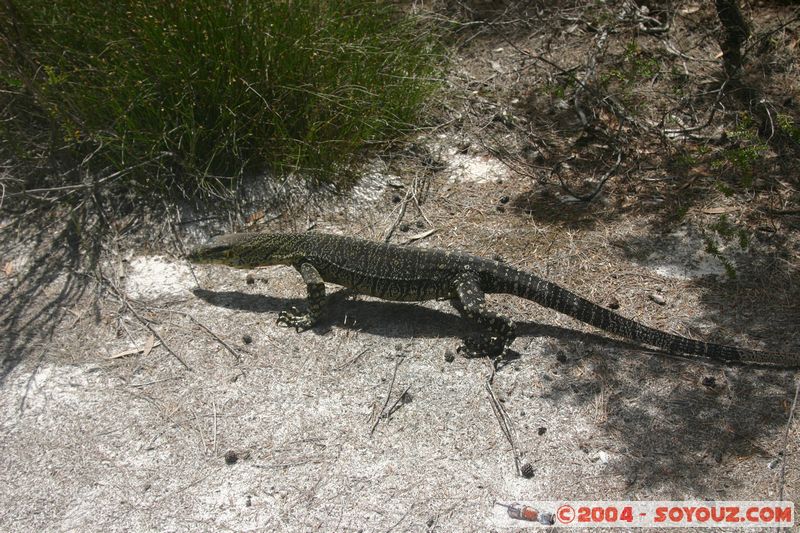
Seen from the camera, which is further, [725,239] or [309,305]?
[725,239]

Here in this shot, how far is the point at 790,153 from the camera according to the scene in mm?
6871

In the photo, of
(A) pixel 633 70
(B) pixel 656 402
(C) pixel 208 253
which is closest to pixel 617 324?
(B) pixel 656 402

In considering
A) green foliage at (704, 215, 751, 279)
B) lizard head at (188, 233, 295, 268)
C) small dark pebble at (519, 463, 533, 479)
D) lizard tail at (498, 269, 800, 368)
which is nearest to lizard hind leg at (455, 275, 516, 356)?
lizard tail at (498, 269, 800, 368)

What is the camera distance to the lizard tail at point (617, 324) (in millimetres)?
4895

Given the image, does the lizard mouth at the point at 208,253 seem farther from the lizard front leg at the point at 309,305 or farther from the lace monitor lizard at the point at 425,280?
the lizard front leg at the point at 309,305

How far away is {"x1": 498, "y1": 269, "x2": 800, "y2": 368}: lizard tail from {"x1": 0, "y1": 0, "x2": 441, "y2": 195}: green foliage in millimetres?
2787

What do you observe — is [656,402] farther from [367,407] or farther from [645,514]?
[367,407]

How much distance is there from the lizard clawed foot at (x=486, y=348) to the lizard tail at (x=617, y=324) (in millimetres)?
491

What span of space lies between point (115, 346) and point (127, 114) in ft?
8.16

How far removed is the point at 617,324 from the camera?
5.22m

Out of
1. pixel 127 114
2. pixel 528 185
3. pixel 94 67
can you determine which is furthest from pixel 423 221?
pixel 94 67

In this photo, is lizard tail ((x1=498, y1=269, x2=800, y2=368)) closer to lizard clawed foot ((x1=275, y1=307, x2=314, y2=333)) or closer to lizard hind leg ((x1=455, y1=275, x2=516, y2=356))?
lizard hind leg ((x1=455, y1=275, x2=516, y2=356))

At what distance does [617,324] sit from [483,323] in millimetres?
1082

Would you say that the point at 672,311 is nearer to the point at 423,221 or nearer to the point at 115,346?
the point at 423,221
